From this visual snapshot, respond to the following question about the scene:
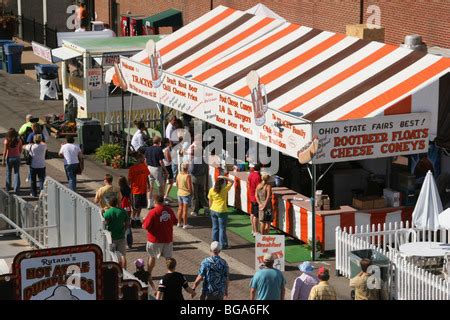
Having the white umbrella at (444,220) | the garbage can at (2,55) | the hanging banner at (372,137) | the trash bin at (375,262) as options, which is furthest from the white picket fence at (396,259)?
the garbage can at (2,55)

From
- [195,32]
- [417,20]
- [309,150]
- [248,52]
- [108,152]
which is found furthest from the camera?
[417,20]

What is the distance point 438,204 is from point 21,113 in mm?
17544

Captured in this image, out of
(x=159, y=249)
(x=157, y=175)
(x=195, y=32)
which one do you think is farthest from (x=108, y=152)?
(x=159, y=249)

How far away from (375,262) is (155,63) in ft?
31.7

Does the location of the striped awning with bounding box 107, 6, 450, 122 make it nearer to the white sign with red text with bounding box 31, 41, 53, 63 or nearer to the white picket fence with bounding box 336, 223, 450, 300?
the white picket fence with bounding box 336, 223, 450, 300

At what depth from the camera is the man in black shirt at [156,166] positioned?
2411 centimetres

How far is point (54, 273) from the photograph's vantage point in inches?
530

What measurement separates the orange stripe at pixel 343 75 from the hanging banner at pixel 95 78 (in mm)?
8837

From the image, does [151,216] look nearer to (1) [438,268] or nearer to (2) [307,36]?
(1) [438,268]

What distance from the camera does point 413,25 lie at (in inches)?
1153

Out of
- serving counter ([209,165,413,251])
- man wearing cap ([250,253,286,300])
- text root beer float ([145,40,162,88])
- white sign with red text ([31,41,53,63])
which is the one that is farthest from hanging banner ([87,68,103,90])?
man wearing cap ([250,253,286,300])

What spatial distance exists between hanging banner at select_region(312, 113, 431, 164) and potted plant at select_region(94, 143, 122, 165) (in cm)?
889

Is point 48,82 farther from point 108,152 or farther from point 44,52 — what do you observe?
point 108,152

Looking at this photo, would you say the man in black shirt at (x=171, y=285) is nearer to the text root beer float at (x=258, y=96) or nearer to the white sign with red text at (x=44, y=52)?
the text root beer float at (x=258, y=96)
